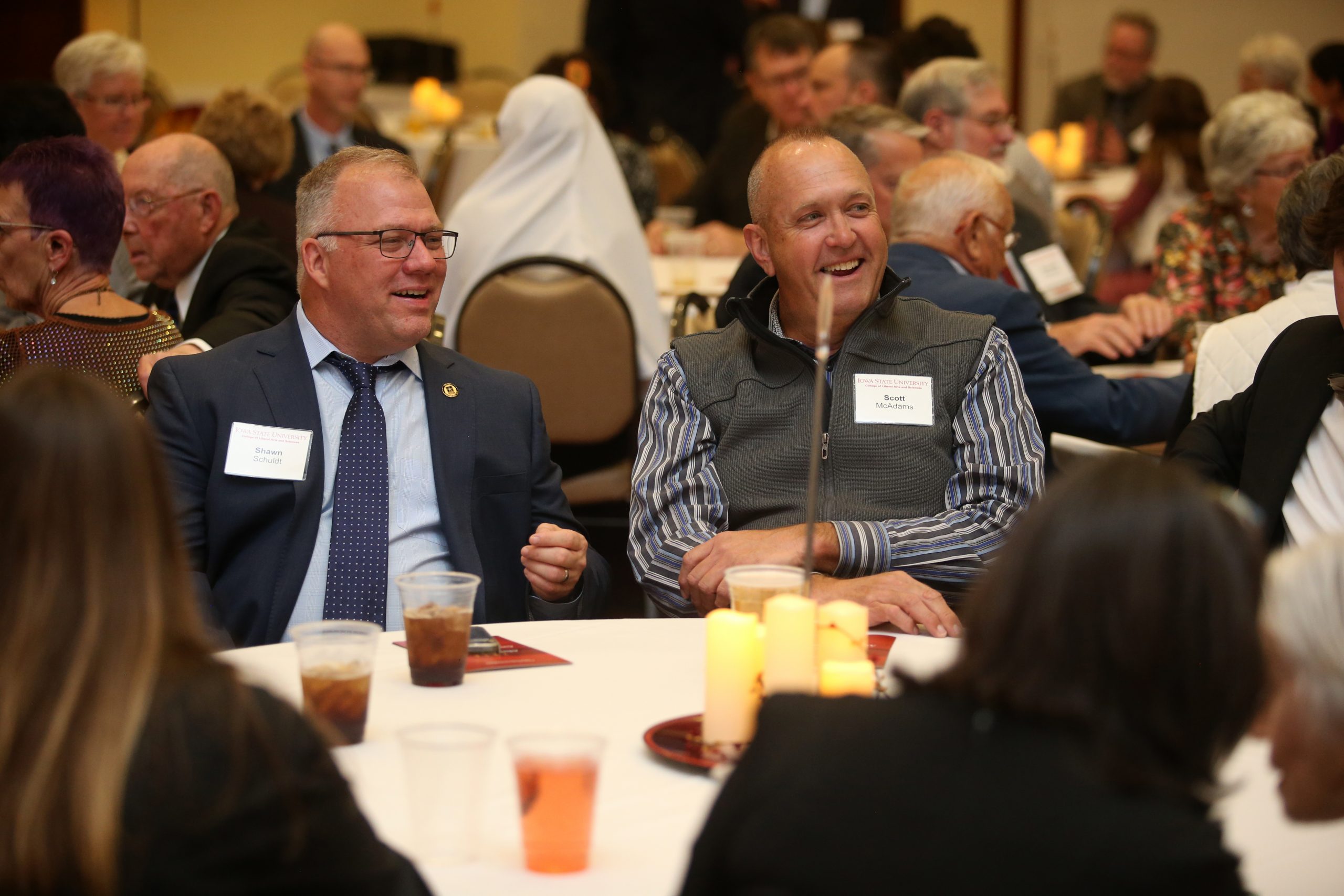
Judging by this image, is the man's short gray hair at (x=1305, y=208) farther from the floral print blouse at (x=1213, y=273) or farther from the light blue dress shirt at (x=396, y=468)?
the light blue dress shirt at (x=396, y=468)

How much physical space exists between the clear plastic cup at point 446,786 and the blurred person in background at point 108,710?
0.24 meters

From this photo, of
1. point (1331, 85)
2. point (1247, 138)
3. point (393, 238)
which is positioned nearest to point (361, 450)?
point (393, 238)

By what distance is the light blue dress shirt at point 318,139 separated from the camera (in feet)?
21.7

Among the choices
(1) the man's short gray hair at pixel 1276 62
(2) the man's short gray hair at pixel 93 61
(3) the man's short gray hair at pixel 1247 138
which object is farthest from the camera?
(1) the man's short gray hair at pixel 1276 62

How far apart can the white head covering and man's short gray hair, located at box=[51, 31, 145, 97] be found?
1672mm

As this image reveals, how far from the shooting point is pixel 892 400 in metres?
2.67

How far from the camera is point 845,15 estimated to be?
966 centimetres

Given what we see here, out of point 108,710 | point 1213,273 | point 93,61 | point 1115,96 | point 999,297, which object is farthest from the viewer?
point 1115,96

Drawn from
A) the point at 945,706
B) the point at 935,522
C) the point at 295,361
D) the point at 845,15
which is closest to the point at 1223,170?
the point at 935,522

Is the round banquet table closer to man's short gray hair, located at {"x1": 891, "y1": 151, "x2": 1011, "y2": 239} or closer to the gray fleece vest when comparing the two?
the gray fleece vest

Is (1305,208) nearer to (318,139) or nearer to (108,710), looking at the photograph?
(108,710)

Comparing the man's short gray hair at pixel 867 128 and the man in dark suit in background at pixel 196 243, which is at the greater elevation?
the man's short gray hair at pixel 867 128

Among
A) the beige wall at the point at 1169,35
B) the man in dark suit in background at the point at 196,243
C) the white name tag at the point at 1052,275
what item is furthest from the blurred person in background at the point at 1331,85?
the man in dark suit in background at the point at 196,243

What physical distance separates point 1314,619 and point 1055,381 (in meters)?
2.18
